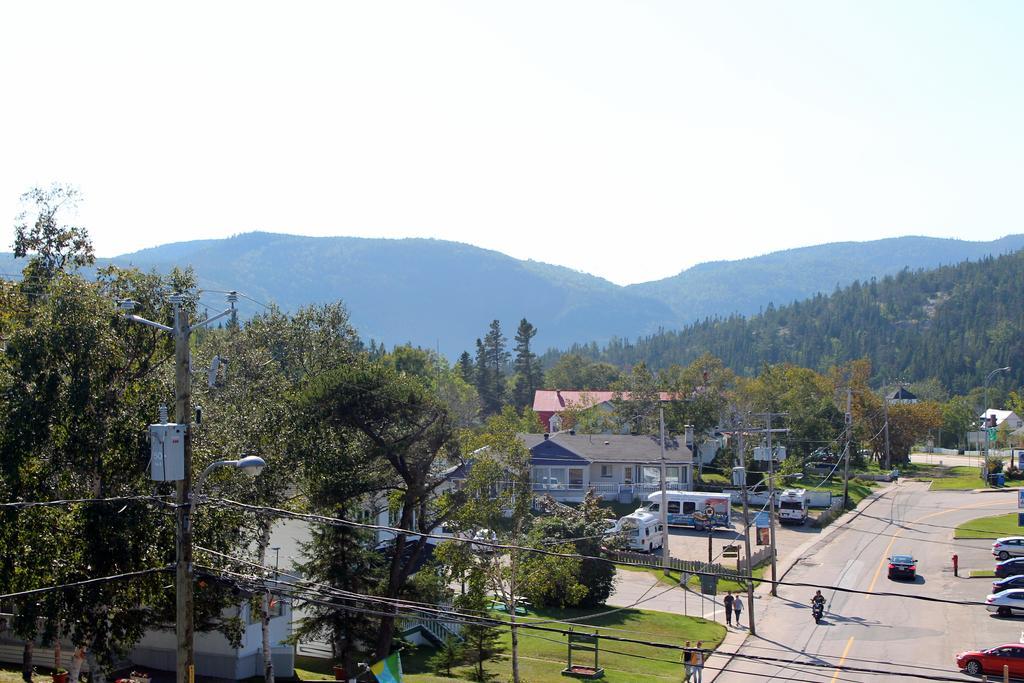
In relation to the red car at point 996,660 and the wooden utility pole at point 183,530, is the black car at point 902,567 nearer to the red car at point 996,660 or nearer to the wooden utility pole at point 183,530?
the red car at point 996,660

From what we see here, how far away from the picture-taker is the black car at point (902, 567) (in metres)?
48.9

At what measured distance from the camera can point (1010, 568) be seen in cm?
4803

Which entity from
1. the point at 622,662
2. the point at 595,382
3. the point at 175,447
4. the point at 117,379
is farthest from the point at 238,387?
the point at 595,382

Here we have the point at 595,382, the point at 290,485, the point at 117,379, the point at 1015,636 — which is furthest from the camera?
the point at 595,382

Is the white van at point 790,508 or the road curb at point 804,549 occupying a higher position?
the white van at point 790,508

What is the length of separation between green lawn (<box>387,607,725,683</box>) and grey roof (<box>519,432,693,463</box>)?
30006mm

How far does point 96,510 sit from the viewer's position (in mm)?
20859

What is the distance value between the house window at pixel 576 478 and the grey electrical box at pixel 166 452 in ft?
190

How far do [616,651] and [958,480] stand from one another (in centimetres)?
7084

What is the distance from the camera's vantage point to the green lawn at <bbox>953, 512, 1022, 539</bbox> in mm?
60938

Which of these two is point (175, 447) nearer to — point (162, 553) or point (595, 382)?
point (162, 553)

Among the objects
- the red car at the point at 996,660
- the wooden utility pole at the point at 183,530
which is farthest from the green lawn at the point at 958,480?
the wooden utility pole at the point at 183,530

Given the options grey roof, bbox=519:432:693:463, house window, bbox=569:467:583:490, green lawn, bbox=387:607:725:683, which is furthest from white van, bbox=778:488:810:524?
green lawn, bbox=387:607:725:683

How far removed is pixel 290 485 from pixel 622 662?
1480 centimetres
